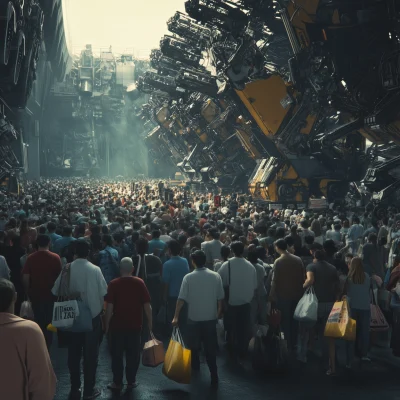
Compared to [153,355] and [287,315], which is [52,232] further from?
[153,355]

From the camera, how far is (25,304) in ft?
27.8

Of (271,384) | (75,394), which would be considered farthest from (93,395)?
(271,384)

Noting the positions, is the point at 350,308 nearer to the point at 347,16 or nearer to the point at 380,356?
the point at 380,356

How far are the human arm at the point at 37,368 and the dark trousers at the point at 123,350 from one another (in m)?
3.77

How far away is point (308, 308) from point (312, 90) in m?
24.1

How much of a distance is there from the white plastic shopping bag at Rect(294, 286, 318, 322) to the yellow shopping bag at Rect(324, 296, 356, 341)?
0.97 ft

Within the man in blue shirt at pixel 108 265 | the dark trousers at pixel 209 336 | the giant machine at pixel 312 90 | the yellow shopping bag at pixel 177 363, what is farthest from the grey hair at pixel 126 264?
the giant machine at pixel 312 90

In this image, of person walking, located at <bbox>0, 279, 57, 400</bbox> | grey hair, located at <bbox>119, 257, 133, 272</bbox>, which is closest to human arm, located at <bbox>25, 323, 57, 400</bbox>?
person walking, located at <bbox>0, 279, 57, 400</bbox>

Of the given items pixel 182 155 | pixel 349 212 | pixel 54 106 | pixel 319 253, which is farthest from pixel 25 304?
pixel 54 106

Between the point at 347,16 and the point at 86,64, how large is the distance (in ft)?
445

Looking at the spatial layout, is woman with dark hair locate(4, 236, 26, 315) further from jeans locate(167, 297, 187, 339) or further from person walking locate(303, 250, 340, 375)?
person walking locate(303, 250, 340, 375)

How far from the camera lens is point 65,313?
7316 mm

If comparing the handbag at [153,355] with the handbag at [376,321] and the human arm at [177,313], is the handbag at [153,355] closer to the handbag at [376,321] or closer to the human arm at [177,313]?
the human arm at [177,313]

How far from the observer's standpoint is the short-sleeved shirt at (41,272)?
29.8 feet
